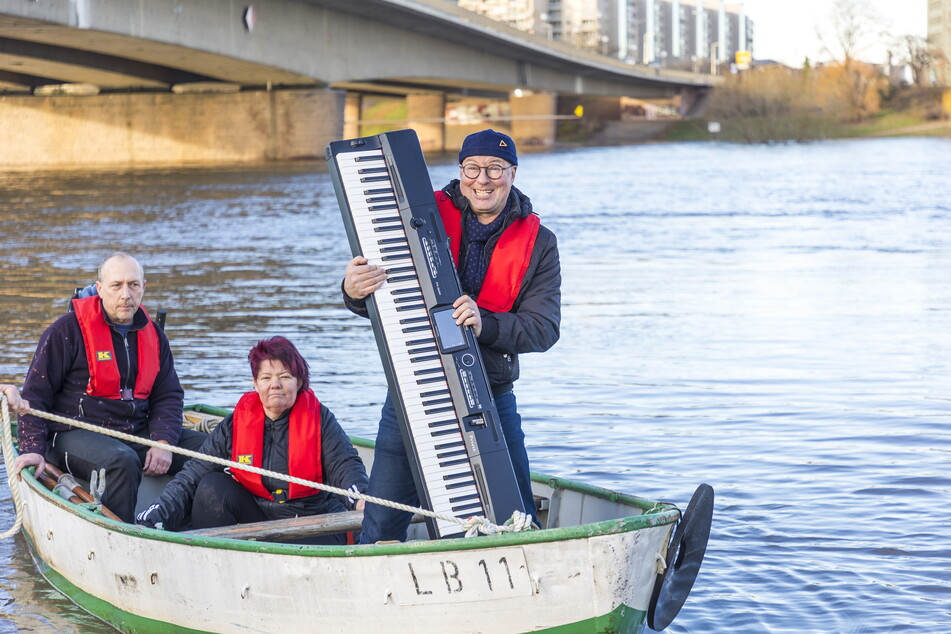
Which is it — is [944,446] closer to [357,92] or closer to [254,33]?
[254,33]

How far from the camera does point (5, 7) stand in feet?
89.5

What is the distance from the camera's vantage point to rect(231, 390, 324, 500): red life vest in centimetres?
598

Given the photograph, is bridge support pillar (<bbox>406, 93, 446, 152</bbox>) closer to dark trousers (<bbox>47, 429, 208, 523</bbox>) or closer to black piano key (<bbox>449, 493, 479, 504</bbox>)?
dark trousers (<bbox>47, 429, 208, 523</bbox>)

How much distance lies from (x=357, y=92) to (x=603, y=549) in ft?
228

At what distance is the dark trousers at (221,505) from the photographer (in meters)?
6.06

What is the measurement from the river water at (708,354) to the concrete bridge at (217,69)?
18.6 ft

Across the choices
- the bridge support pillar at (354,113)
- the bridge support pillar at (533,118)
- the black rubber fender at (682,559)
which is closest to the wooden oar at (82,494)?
the black rubber fender at (682,559)

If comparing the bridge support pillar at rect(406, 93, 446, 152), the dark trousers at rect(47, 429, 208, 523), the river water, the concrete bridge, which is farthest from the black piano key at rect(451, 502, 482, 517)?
the bridge support pillar at rect(406, 93, 446, 152)

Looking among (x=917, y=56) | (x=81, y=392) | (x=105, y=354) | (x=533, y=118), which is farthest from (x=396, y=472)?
(x=917, y=56)

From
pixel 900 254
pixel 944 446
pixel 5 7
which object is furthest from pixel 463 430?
pixel 5 7

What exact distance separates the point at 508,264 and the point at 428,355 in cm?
50

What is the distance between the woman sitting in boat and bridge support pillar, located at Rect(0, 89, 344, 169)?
40621mm

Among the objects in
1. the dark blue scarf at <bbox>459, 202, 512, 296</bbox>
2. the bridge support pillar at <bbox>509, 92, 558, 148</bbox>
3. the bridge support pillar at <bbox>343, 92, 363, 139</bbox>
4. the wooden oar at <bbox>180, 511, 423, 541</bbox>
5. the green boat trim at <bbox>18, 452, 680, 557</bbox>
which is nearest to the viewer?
the green boat trim at <bbox>18, 452, 680, 557</bbox>

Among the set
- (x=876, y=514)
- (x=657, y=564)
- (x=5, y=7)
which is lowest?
(x=876, y=514)
